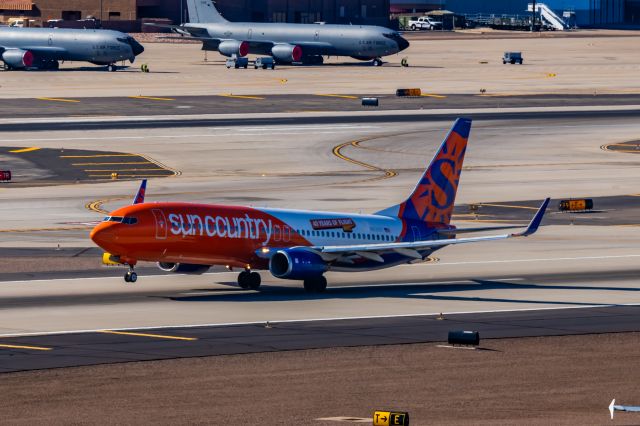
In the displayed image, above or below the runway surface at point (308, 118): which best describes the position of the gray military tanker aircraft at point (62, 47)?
above

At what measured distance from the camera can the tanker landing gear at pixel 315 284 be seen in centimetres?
6003

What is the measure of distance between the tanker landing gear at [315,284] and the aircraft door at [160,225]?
6.71 m

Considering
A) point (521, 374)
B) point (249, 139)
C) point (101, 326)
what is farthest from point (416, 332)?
point (249, 139)

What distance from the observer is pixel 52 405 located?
3969 centimetres

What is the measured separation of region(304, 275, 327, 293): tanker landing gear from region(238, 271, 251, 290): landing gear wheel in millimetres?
2480

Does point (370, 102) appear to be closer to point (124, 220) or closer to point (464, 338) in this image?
point (124, 220)

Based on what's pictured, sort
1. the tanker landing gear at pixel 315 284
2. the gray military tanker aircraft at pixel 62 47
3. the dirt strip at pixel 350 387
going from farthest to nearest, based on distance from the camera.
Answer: the gray military tanker aircraft at pixel 62 47 → the tanker landing gear at pixel 315 284 → the dirt strip at pixel 350 387

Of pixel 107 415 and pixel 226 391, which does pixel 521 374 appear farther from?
pixel 107 415

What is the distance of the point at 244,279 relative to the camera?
60875 millimetres

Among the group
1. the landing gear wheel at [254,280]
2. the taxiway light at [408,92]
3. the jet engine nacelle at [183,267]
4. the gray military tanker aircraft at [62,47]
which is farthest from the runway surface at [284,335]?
the gray military tanker aircraft at [62,47]

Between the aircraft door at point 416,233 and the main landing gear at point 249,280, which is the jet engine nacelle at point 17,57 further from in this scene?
the main landing gear at point 249,280

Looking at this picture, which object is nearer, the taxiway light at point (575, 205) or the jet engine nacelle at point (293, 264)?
the jet engine nacelle at point (293, 264)

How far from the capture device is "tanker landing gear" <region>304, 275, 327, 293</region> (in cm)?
6003

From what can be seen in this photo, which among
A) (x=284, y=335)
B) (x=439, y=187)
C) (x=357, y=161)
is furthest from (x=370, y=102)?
(x=284, y=335)
